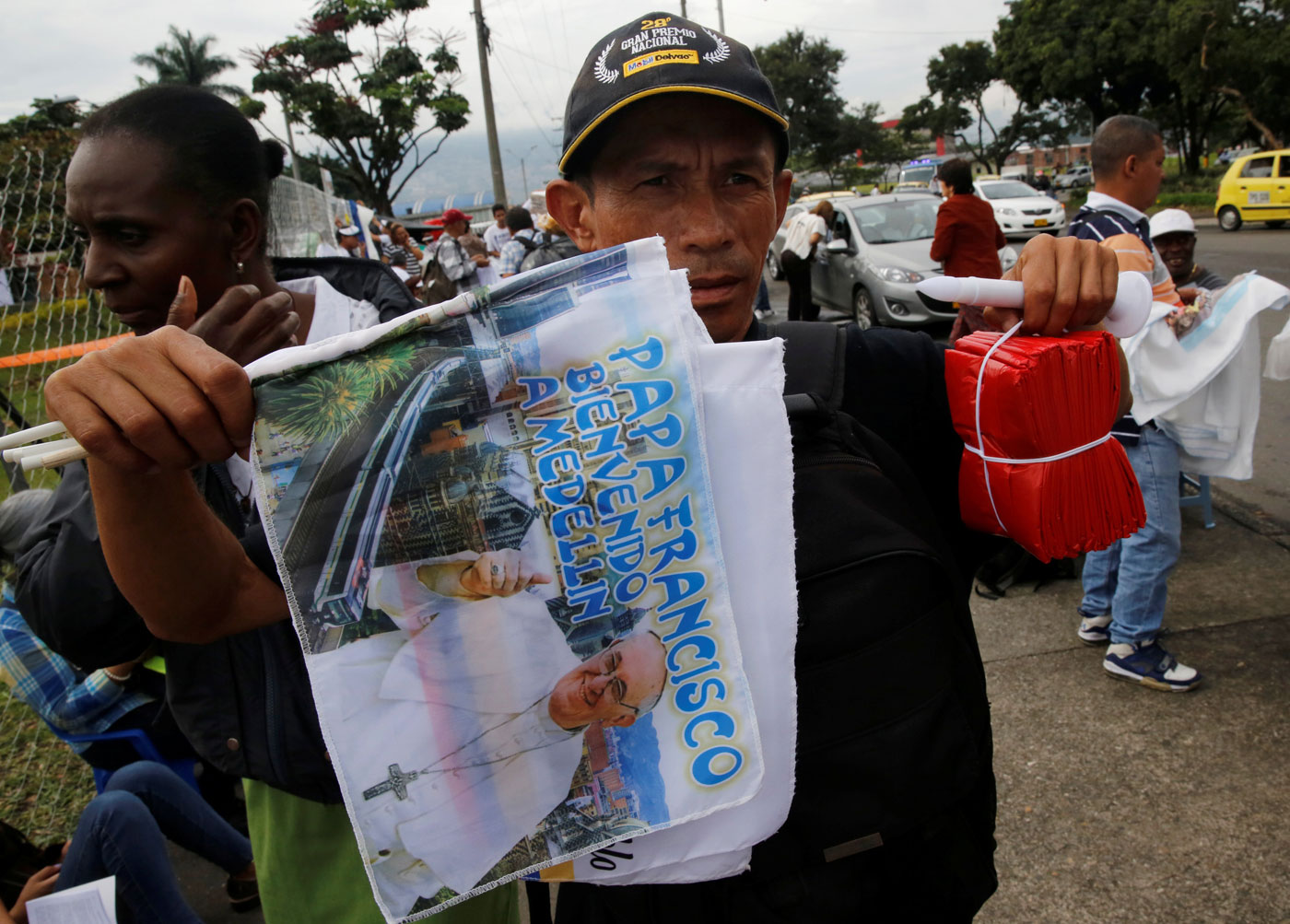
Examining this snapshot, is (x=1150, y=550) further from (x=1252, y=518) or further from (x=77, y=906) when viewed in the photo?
(x=77, y=906)

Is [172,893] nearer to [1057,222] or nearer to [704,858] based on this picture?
[704,858]

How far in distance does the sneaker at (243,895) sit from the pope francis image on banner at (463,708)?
2636 mm

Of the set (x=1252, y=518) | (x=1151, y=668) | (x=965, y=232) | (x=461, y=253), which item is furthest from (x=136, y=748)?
(x=461, y=253)

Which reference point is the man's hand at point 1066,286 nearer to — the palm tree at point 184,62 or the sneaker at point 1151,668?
the sneaker at point 1151,668

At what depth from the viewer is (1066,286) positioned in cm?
113

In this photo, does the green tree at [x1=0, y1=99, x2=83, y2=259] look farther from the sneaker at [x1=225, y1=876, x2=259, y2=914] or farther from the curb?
the curb

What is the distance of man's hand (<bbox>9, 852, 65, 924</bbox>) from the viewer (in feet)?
7.60

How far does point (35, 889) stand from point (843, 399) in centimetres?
266

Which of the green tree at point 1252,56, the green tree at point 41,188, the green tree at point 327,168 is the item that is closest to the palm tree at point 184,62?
the green tree at point 327,168

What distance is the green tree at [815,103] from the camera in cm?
4803

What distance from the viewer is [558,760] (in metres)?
0.89

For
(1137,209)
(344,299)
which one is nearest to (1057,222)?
(1137,209)

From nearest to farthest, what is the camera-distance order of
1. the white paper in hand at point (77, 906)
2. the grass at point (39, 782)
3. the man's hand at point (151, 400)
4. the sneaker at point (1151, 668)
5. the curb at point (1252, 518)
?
the man's hand at point (151, 400) < the white paper in hand at point (77, 906) < the sneaker at point (1151, 668) < the grass at point (39, 782) < the curb at point (1252, 518)

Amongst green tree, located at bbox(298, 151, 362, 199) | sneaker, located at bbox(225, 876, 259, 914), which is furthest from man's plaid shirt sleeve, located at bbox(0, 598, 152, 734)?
green tree, located at bbox(298, 151, 362, 199)
